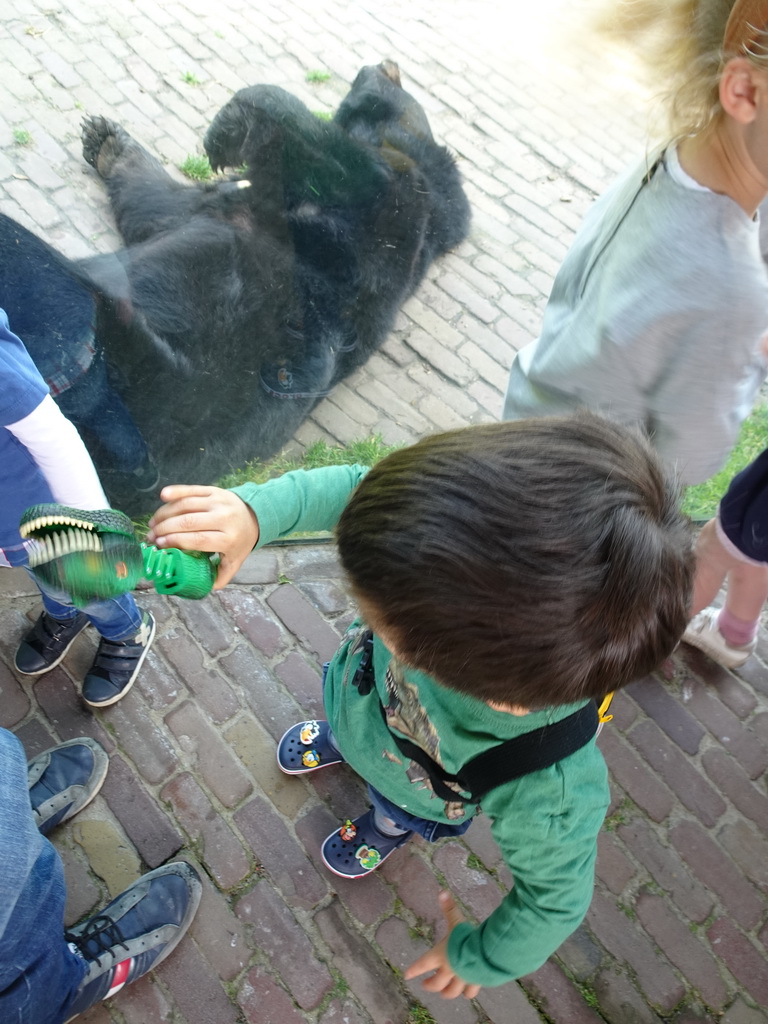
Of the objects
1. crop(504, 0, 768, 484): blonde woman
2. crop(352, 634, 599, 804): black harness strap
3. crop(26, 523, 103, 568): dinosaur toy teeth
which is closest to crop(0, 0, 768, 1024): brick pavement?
crop(504, 0, 768, 484): blonde woman

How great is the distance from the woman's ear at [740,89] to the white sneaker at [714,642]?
1610 millimetres

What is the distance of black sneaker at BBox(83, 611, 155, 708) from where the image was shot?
2.02 meters

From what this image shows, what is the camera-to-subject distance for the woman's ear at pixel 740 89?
114cm

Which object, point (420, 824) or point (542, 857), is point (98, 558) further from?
point (420, 824)

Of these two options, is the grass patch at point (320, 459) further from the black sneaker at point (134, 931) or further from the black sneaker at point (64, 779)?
the black sneaker at point (134, 931)

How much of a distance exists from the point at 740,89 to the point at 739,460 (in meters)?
1.49

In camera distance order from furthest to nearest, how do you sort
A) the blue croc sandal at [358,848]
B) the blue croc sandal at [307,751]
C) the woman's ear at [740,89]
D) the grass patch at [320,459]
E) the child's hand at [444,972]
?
the grass patch at [320,459] → the blue croc sandal at [307,751] → the blue croc sandal at [358,848] → the child's hand at [444,972] → the woman's ear at [740,89]

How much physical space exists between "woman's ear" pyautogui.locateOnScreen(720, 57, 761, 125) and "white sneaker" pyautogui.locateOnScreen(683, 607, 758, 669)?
1.61 meters

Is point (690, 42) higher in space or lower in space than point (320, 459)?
higher

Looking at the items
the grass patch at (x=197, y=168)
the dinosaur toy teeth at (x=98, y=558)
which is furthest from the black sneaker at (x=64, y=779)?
the grass patch at (x=197, y=168)

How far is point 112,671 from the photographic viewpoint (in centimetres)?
204

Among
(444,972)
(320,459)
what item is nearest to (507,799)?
(444,972)

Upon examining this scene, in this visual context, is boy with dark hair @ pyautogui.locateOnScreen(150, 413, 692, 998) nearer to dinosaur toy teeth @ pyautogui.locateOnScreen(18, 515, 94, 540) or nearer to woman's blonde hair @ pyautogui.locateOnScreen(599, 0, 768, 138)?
dinosaur toy teeth @ pyautogui.locateOnScreen(18, 515, 94, 540)

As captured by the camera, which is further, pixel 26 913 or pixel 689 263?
pixel 26 913
